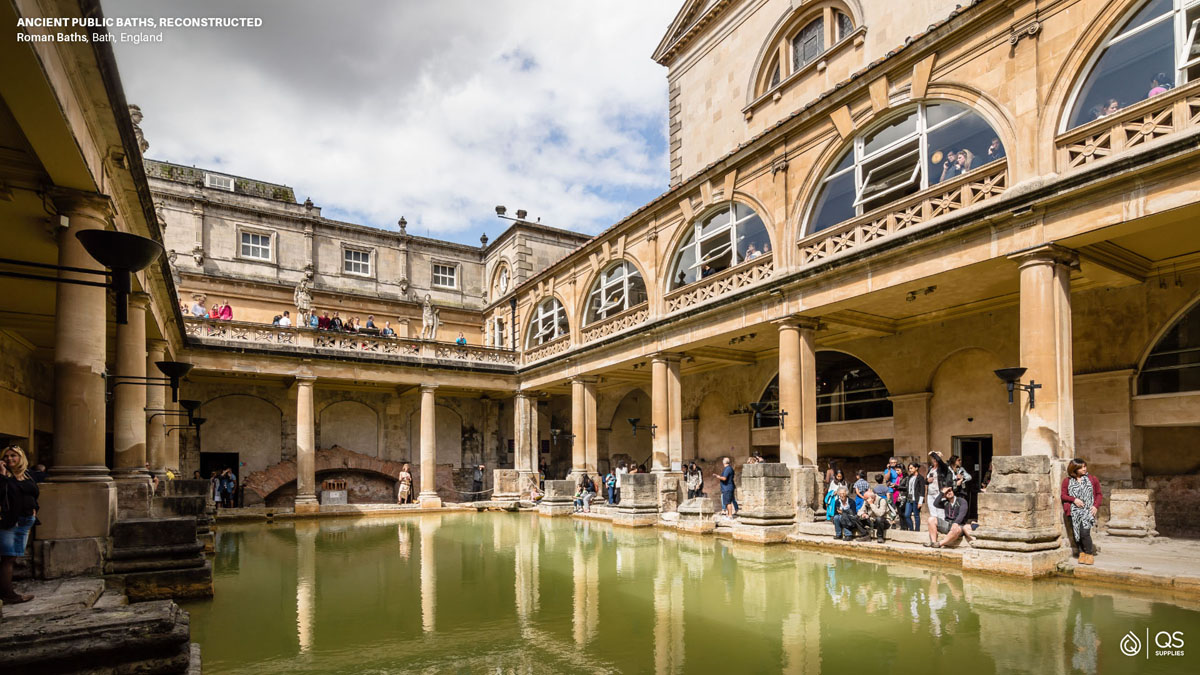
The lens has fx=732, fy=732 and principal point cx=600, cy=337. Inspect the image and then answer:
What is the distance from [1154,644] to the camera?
6.43 metres

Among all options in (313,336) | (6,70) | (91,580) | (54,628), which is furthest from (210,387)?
(54,628)

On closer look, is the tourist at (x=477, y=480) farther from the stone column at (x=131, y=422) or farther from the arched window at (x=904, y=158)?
the arched window at (x=904, y=158)

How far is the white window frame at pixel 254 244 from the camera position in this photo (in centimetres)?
3084

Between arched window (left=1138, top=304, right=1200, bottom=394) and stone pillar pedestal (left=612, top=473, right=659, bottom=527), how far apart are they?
10.7 metres

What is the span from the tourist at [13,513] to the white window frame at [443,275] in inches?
1136

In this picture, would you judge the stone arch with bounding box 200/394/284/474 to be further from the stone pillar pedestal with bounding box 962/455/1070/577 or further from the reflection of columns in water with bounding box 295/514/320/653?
the stone pillar pedestal with bounding box 962/455/1070/577

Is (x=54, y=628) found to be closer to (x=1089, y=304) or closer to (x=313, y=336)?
(x=1089, y=304)

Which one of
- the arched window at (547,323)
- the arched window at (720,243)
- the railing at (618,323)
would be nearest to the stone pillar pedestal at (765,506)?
the arched window at (720,243)

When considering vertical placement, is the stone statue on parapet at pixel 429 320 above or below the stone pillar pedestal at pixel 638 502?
above

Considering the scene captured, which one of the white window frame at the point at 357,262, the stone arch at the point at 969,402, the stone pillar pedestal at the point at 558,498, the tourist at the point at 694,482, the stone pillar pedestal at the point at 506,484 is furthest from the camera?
the white window frame at the point at 357,262

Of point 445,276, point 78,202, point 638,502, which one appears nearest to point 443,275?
point 445,276

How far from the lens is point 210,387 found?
27828 mm

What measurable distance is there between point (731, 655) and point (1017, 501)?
6038mm

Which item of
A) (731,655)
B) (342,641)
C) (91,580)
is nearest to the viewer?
(731,655)
